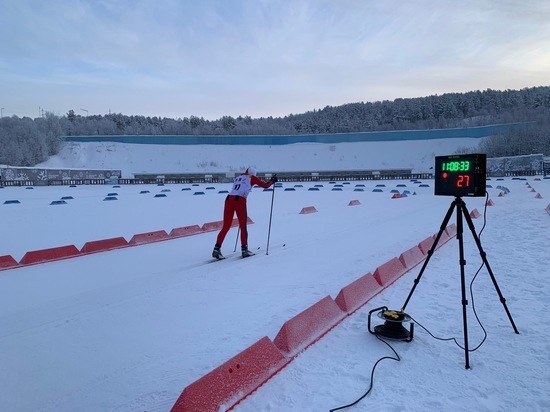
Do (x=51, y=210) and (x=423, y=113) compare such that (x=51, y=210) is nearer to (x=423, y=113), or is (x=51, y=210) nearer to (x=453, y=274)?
(x=453, y=274)

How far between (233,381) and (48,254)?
648cm

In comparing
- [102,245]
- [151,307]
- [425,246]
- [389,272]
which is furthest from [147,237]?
[425,246]

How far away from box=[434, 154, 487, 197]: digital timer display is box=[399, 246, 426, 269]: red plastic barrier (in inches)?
126

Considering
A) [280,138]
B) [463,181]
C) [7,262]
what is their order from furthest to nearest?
[280,138] < [7,262] < [463,181]

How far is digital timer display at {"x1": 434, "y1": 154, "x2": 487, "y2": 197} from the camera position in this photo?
3.67 meters

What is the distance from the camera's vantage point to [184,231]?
36.3 ft

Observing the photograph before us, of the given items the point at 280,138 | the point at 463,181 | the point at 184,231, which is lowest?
the point at 184,231

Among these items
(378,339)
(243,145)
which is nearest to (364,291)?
(378,339)

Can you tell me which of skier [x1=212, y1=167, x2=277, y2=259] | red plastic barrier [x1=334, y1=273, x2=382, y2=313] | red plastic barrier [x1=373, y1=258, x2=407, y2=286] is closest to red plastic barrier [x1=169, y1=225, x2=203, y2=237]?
skier [x1=212, y1=167, x2=277, y2=259]

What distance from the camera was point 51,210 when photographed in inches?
648

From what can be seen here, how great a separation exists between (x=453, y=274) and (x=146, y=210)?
1312cm

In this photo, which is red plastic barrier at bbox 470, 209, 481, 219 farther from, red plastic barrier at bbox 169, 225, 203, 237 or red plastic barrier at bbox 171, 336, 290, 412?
red plastic barrier at bbox 171, 336, 290, 412

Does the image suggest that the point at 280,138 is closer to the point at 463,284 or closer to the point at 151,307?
the point at 151,307

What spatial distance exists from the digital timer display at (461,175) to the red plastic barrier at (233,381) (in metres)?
2.19
